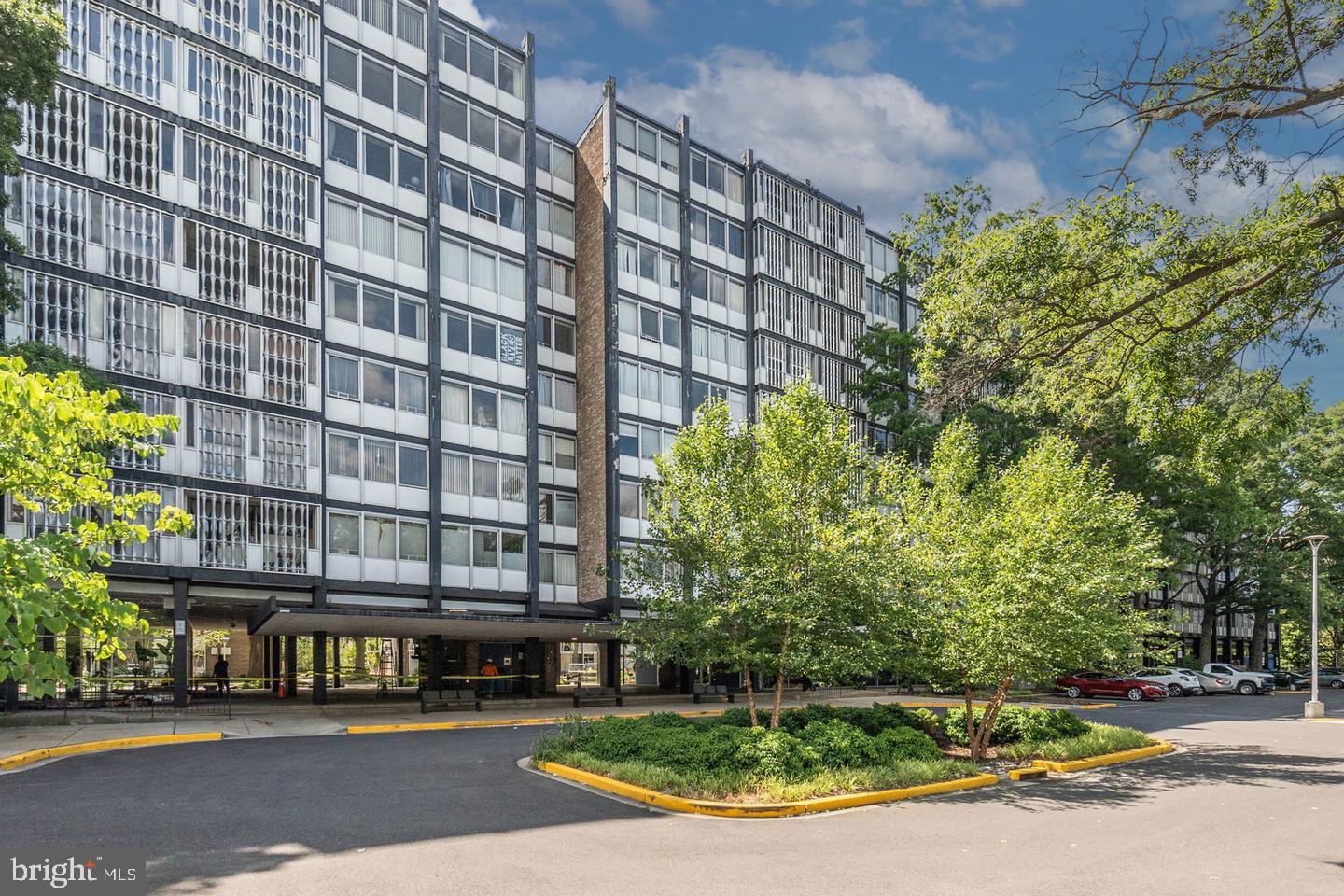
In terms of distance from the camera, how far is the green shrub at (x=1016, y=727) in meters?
20.2

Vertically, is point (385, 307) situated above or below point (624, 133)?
below

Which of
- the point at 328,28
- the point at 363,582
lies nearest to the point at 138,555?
the point at 363,582

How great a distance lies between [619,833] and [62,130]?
87.7 ft

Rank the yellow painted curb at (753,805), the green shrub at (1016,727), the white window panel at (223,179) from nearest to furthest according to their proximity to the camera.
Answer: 1. the yellow painted curb at (753,805)
2. the green shrub at (1016,727)
3. the white window panel at (223,179)

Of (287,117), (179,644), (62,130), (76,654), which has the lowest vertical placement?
(76,654)

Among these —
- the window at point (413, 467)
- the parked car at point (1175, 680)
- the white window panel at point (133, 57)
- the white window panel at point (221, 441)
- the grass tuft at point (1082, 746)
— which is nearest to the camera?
the grass tuft at point (1082, 746)

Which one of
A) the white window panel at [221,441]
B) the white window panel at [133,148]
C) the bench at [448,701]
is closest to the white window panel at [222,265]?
the white window panel at [133,148]

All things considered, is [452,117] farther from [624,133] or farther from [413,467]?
[413,467]

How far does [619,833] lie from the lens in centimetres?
1195

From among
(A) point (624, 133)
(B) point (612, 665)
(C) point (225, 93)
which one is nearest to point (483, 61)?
(A) point (624, 133)

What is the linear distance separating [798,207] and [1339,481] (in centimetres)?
3144

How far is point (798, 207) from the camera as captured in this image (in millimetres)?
50531

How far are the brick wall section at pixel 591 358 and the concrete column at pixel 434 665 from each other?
6.62 m

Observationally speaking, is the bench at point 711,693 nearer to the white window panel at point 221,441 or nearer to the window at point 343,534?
the window at point 343,534
